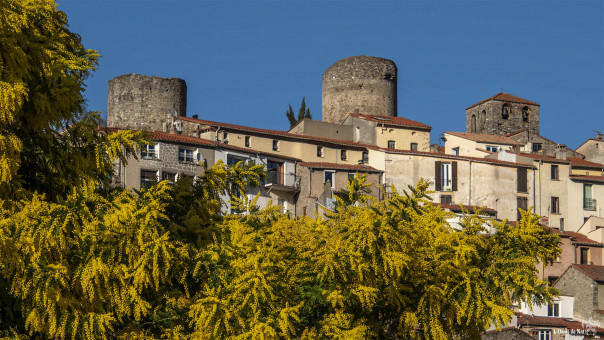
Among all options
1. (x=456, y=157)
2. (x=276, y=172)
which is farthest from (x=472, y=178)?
(x=276, y=172)

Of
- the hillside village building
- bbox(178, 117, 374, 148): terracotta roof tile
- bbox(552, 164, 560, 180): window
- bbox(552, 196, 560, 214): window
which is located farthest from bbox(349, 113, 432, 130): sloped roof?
bbox(552, 196, 560, 214): window

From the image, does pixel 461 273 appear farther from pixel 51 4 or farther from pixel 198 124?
pixel 198 124

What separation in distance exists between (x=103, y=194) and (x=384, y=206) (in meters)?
5.76

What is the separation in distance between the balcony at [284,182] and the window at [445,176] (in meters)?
11.8

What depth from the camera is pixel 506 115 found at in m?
109

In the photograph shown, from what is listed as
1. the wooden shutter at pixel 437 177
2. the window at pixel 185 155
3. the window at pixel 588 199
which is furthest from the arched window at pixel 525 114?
the window at pixel 185 155

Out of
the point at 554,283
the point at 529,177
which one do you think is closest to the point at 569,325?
the point at 554,283

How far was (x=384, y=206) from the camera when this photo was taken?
1955 centimetres

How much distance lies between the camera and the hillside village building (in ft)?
205

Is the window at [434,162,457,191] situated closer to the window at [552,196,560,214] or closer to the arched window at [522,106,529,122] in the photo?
the window at [552,196,560,214]

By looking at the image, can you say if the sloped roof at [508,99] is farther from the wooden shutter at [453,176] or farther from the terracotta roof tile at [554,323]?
the terracotta roof tile at [554,323]

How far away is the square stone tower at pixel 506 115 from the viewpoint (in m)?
109

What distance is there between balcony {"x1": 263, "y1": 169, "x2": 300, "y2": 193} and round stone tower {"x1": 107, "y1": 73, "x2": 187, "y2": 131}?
29.4 metres

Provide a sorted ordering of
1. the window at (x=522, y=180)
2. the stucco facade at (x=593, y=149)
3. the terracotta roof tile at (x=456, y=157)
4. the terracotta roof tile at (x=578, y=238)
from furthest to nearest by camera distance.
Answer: the stucco facade at (x=593, y=149), the window at (x=522, y=180), the terracotta roof tile at (x=456, y=157), the terracotta roof tile at (x=578, y=238)
